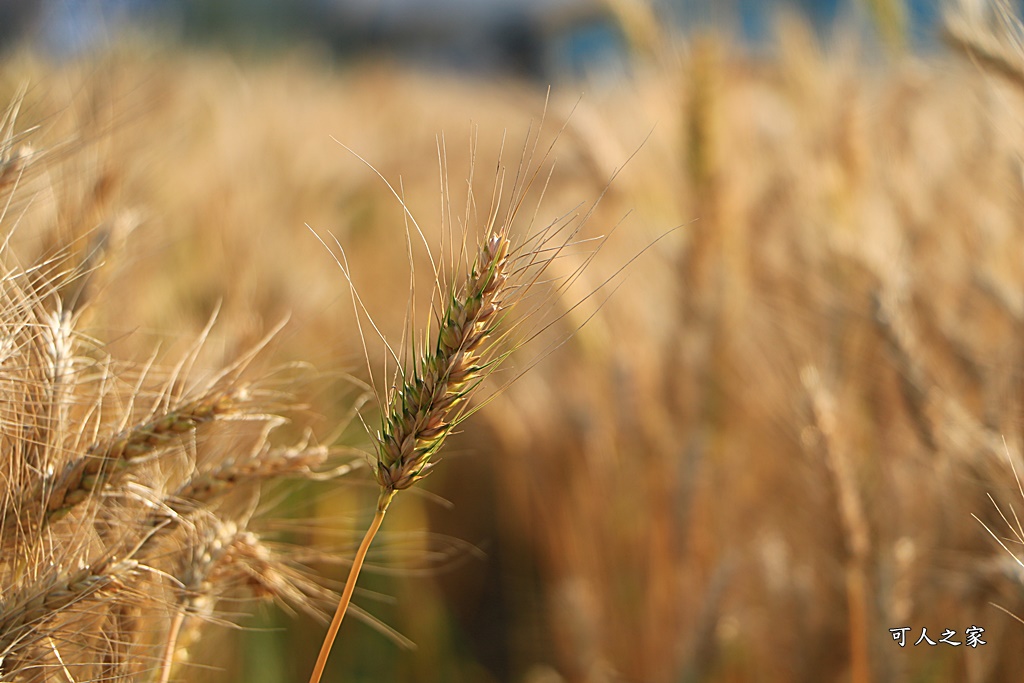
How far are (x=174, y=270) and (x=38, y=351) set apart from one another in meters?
1.07

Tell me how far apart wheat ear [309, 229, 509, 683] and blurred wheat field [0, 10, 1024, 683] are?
12cm

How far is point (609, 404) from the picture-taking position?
1.53m

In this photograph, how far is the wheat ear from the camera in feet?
1.56

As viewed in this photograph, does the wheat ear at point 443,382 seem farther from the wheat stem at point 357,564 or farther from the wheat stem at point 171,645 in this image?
the wheat stem at point 171,645

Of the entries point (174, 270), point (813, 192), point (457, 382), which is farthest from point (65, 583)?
point (813, 192)

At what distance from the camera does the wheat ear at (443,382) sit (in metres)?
0.48

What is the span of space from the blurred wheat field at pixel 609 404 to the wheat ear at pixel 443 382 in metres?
0.12

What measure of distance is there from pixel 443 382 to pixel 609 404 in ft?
3.54

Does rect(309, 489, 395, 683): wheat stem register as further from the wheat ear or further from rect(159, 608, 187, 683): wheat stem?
rect(159, 608, 187, 683): wheat stem

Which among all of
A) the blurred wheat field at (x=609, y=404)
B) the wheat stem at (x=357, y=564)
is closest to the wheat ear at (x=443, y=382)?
the wheat stem at (x=357, y=564)

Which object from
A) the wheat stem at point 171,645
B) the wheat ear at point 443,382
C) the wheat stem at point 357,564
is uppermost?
the wheat ear at point 443,382

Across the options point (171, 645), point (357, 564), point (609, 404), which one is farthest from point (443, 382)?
point (609, 404)

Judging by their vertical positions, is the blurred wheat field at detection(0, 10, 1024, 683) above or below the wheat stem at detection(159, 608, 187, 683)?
above

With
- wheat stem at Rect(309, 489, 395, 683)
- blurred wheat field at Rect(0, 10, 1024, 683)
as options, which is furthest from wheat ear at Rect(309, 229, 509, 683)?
blurred wheat field at Rect(0, 10, 1024, 683)
